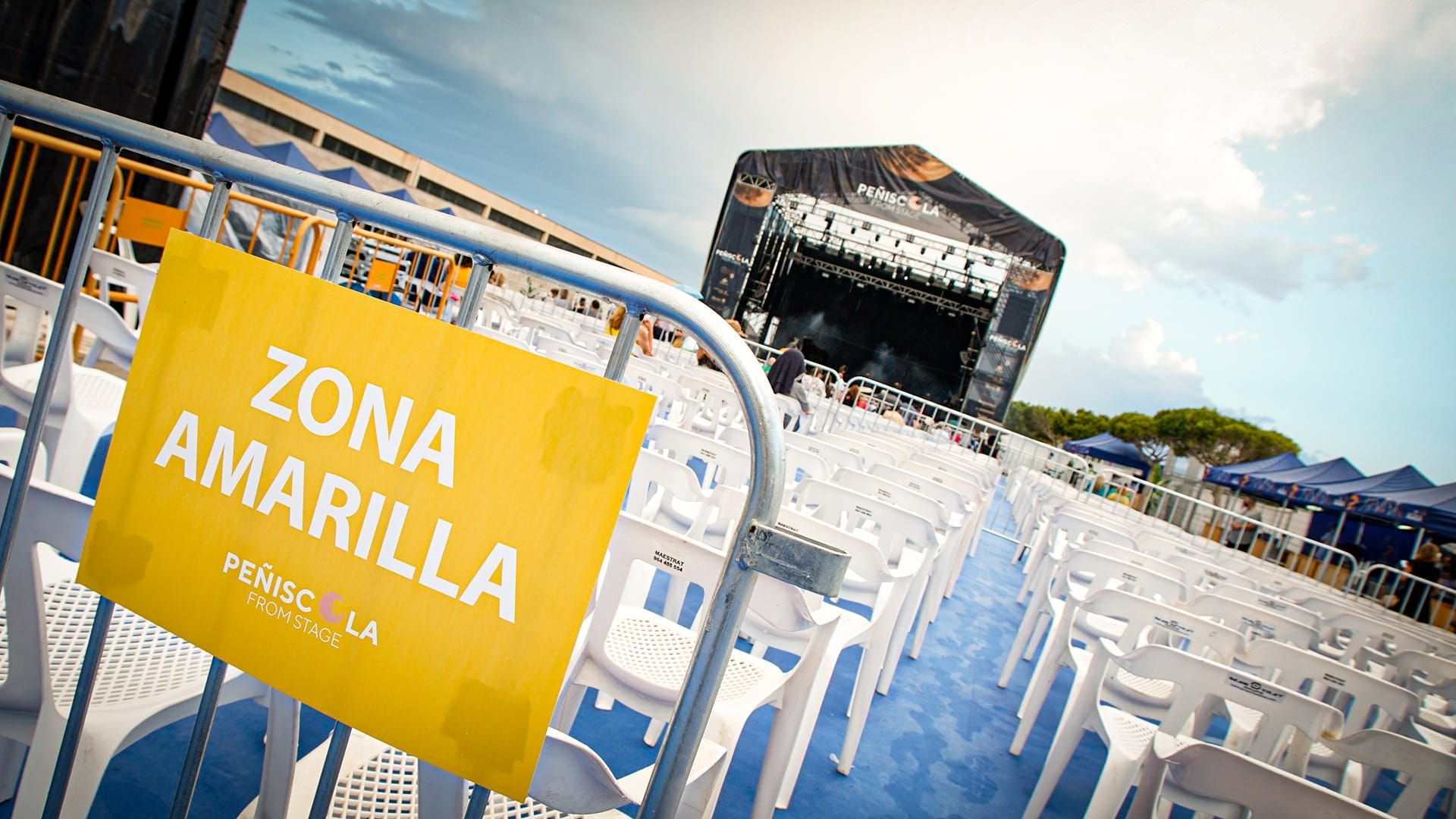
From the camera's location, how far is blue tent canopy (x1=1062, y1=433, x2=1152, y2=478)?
79.8ft

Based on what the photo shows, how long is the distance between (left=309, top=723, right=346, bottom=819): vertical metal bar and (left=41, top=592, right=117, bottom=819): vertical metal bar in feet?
1.19

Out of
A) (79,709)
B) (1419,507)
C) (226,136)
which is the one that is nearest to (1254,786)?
(79,709)

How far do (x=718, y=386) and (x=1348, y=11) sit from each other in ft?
75.0

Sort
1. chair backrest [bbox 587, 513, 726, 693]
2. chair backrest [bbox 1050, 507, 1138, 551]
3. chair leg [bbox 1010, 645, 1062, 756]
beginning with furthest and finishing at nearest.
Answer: chair backrest [bbox 1050, 507, 1138, 551]
chair leg [bbox 1010, 645, 1062, 756]
chair backrest [bbox 587, 513, 726, 693]

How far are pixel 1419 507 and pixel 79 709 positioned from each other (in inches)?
781

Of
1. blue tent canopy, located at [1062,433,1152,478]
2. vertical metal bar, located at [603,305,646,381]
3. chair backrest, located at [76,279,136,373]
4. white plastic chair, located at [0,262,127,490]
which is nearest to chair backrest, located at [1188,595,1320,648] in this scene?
vertical metal bar, located at [603,305,646,381]

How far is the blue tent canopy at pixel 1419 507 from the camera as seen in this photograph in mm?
12977

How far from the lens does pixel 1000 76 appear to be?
1855 cm

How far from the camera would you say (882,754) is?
2828 millimetres

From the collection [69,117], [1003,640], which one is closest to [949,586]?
[1003,640]

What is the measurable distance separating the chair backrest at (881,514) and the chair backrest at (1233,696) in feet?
3.43

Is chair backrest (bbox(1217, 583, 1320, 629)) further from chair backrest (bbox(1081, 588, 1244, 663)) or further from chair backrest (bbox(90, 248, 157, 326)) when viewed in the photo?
chair backrest (bbox(90, 248, 157, 326))

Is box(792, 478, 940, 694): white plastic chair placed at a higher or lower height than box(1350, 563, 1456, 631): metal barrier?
lower

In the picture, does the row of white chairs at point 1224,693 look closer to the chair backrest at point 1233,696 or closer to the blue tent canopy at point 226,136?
the chair backrest at point 1233,696
